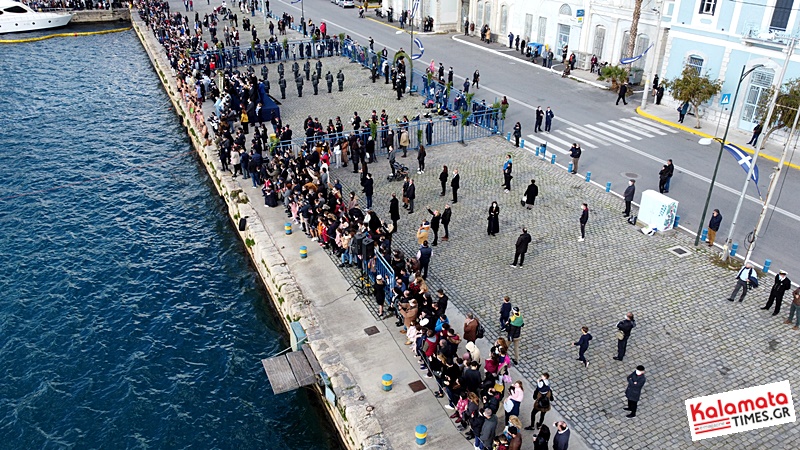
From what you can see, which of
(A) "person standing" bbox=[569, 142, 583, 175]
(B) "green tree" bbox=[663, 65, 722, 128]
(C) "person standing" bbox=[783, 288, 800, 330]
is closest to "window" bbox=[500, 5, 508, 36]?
(B) "green tree" bbox=[663, 65, 722, 128]

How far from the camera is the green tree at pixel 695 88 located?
32.2m

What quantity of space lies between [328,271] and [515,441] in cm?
964

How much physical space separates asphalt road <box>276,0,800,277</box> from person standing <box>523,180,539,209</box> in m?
4.26

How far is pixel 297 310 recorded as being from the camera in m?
18.1

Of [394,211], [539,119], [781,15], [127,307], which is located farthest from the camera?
[539,119]

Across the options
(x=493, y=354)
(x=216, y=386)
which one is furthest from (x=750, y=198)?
(x=216, y=386)

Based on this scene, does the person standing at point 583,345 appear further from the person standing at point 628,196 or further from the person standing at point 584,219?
the person standing at point 628,196

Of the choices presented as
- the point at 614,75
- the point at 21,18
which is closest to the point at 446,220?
the point at 614,75

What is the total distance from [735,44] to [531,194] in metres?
16.1

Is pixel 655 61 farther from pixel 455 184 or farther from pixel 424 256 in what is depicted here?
pixel 424 256

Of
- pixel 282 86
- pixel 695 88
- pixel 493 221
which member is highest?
pixel 695 88

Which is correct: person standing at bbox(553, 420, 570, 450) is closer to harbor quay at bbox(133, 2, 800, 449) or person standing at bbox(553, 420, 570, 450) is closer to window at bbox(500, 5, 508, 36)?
harbor quay at bbox(133, 2, 800, 449)

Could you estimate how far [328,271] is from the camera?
20188 mm

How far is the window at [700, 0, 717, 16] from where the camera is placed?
32.1 m
